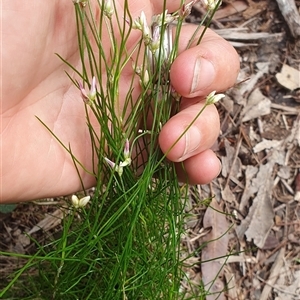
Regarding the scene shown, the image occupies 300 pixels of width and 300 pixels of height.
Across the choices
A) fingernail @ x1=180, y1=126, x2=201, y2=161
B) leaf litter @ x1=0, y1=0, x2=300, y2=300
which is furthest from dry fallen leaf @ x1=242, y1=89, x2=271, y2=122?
fingernail @ x1=180, y1=126, x2=201, y2=161

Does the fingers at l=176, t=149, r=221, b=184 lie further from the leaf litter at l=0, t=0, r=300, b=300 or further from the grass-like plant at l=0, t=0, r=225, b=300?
the leaf litter at l=0, t=0, r=300, b=300

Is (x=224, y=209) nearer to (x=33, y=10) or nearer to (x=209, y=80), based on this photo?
(x=209, y=80)

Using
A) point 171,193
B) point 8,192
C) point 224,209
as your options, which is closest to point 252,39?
point 224,209

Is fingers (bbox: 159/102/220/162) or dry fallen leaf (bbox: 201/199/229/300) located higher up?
fingers (bbox: 159/102/220/162)

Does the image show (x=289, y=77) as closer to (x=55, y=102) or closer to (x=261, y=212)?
(x=261, y=212)

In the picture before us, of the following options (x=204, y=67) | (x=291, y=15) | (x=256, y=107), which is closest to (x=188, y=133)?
(x=204, y=67)

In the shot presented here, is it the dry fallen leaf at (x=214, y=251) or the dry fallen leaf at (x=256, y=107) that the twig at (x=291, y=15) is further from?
the dry fallen leaf at (x=214, y=251)

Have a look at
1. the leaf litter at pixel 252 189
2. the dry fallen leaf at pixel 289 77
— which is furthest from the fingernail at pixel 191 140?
the dry fallen leaf at pixel 289 77
